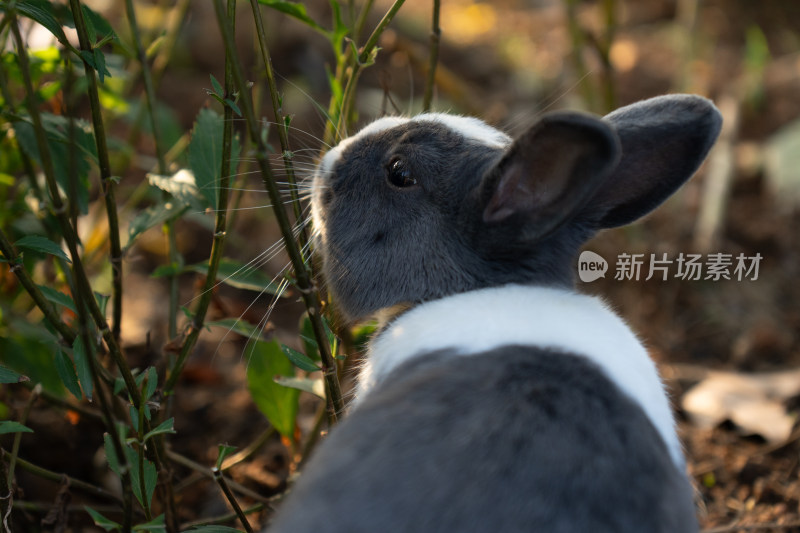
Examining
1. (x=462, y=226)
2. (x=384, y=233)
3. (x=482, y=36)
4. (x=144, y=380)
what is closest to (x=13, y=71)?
(x=144, y=380)

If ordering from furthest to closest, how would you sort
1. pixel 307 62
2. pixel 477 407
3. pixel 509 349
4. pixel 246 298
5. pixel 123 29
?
1. pixel 307 62
2. pixel 123 29
3. pixel 246 298
4. pixel 509 349
5. pixel 477 407

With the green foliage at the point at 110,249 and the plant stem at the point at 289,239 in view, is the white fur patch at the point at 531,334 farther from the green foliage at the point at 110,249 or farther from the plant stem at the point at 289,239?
the green foliage at the point at 110,249

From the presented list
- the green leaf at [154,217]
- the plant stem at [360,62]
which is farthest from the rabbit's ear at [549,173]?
the green leaf at [154,217]

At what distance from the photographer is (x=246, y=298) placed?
4.58 meters

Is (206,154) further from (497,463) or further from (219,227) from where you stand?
(497,463)

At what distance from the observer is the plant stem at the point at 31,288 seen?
6.76 ft

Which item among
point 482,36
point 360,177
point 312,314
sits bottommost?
point 482,36

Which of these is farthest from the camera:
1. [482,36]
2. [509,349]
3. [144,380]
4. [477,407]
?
[482,36]

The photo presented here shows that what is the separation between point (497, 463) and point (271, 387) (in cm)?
127

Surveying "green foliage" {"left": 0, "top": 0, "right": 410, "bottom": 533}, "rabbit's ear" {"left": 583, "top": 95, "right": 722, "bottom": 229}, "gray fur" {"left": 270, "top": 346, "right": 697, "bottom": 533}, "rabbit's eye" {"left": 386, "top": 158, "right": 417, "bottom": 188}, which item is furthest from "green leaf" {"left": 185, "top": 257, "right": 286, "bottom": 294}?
"rabbit's ear" {"left": 583, "top": 95, "right": 722, "bottom": 229}

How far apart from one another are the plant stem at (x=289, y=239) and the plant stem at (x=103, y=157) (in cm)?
40

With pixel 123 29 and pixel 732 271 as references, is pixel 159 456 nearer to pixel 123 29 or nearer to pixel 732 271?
pixel 732 271

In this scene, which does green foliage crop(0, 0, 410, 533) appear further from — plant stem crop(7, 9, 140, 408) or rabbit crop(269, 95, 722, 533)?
rabbit crop(269, 95, 722, 533)

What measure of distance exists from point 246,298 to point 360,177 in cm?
223
